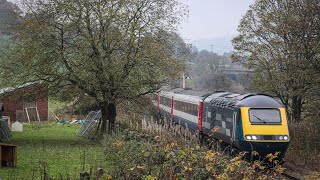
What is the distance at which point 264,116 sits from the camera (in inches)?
671

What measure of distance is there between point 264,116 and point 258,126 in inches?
20.3

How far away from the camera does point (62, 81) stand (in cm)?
2588

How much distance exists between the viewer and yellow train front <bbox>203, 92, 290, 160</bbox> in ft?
54.4

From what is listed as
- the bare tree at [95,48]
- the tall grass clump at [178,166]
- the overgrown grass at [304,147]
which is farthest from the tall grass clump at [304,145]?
the tall grass clump at [178,166]

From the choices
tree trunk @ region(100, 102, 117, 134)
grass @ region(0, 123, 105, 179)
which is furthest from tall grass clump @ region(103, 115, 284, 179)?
tree trunk @ region(100, 102, 117, 134)

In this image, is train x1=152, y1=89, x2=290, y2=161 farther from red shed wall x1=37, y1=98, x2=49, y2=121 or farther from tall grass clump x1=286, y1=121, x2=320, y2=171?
red shed wall x1=37, y1=98, x2=49, y2=121

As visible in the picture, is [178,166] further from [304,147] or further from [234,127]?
[304,147]

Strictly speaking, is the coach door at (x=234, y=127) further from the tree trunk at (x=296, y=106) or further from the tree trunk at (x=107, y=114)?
the tree trunk at (x=296, y=106)

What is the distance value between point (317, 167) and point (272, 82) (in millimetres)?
13402

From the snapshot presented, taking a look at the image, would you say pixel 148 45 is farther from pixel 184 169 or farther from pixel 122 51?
pixel 184 169

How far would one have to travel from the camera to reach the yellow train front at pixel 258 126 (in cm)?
1658

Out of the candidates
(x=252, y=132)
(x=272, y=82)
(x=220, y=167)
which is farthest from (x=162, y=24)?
(x=220, y=167)

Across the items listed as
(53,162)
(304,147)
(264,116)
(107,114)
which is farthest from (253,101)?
(107,114)

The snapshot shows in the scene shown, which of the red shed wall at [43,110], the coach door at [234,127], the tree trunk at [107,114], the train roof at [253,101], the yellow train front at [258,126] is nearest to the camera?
the yellow train front at [258,126]
